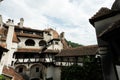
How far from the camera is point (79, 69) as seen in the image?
23.0 metres

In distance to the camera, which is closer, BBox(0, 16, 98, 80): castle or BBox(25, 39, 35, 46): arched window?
BBox(0, 16, 98, 80): castle

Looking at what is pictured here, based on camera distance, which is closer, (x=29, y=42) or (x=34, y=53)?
(x=34, y=53)

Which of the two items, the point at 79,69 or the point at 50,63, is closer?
the point at 79,69

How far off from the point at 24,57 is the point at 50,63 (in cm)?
665

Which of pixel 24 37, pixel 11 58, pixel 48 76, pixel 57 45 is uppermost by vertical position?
pixel 24 37

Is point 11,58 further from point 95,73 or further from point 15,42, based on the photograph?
→ point 95,73

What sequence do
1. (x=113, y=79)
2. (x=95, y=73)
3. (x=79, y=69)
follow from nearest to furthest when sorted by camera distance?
1. (x=113, y=79)
2. (x=95, y=73)
3. (x=79, y=69)

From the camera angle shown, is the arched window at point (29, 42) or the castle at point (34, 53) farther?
the arched window at point (29, 42)

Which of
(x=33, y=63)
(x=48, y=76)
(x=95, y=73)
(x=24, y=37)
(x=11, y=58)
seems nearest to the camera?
(x=95, y=73)

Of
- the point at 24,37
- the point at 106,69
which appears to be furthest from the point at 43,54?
the point at 106,69

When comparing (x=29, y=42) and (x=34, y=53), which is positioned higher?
(x=29, y=42)

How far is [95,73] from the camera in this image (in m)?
20.0

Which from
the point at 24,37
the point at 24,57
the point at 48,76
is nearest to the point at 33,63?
the point at 24,57

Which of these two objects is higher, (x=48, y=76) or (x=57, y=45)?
(x=57, y=45)
